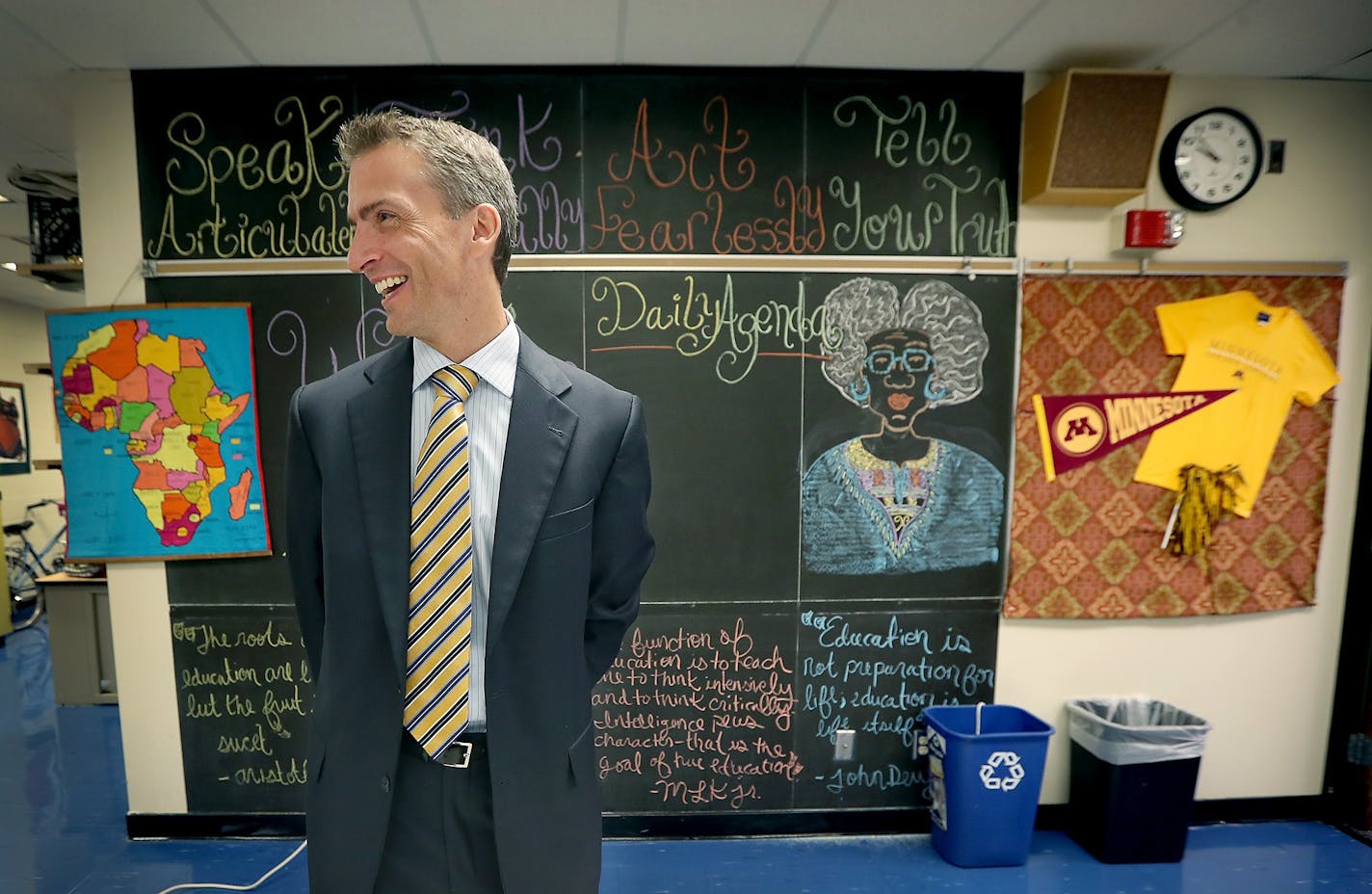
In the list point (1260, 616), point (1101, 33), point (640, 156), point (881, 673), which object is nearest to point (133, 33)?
point (640, 156)

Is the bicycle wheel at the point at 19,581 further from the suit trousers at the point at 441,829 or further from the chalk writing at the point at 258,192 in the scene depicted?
the suit trousers at the point at 441,829

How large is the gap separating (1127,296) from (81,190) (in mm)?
3774

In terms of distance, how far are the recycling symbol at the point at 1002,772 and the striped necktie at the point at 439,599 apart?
201 centimetres

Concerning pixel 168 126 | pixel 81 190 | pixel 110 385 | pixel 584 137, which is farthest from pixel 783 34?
pixel 110 385

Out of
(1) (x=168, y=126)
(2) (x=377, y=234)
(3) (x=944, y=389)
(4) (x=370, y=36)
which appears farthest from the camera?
(3) (x=944, y=389)

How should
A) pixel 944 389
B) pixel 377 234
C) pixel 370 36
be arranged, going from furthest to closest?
pixel 944 389, pixel 370 36, pixel 377 234

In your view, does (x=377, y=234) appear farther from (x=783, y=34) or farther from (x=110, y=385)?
(x=110, y=385)

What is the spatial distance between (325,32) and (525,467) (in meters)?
1.89

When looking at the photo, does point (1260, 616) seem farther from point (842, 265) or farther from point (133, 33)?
point (133, 33)

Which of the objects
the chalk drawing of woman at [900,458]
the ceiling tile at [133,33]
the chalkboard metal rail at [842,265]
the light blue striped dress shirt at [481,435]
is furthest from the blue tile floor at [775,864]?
the ceiling tile at [133,33]

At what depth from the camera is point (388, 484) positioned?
104cm

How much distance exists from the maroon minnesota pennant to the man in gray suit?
2036mm

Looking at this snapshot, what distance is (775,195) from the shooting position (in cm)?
238

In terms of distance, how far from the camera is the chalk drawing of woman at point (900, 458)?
2.42 metres
